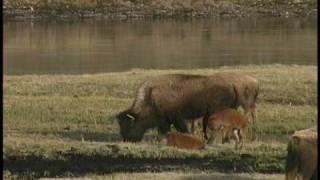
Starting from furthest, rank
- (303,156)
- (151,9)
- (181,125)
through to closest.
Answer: (151,9) < (181,125) < (303,156)

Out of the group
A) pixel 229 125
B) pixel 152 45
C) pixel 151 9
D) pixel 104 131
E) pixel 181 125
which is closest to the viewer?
pixel 229 125

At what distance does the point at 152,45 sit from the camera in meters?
61.8

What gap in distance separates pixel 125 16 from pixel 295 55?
5265 centimetres

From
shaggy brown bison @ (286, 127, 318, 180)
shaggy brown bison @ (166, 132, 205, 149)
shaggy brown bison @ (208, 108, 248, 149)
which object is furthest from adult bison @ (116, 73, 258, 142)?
shaggy brown bison @ (286, 127, 318, 180)

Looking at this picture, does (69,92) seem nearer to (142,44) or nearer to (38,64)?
(38,64)

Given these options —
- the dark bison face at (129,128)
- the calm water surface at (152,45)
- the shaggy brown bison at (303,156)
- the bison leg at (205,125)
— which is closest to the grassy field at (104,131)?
the dark bison face at (129,128)

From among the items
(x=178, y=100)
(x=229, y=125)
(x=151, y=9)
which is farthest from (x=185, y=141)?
(x=151, y=9)

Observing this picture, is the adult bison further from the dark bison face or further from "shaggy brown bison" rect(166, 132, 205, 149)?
"shaggy brown bison" rect(166, 132, 205, 149)

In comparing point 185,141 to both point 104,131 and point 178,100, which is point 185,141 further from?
point 104,131

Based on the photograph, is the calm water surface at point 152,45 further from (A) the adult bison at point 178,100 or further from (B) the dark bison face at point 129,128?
(B) the dark bison face at point 129,128

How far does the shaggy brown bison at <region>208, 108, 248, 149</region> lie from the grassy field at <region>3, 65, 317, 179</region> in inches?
12.9

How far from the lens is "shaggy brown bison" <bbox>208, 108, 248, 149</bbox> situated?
55.5 feet

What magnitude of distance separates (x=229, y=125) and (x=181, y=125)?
1.63m

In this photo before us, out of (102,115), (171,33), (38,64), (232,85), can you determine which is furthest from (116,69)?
(171,33)
